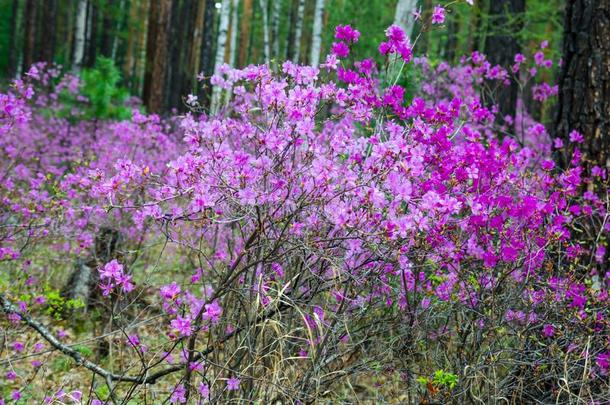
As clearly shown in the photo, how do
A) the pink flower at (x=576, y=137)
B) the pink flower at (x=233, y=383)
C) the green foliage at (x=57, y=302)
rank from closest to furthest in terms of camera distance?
1. the pink flower at (x=233, y=383)
2. the pink flower at (x=576, y=137)
3. the green foliage at (x=57, y=302)

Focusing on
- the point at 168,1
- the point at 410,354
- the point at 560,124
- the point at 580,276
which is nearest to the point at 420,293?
the point at 410,354

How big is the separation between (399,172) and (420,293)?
79 centimetres

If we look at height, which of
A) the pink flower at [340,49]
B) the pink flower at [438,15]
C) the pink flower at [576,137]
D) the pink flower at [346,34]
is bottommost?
the pink flower at [576,137]

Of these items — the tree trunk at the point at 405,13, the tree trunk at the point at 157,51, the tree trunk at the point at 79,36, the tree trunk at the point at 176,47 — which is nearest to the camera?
the tree trunk at the point at 405,13

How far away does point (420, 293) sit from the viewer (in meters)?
3.14

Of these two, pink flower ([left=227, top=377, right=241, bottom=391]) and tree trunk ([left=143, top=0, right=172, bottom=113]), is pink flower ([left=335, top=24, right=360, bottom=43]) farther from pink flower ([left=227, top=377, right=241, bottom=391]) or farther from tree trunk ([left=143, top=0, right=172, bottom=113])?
tree trunk ([left=143, top=0, right=172, bottom=113])

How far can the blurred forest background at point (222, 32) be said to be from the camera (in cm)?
1009

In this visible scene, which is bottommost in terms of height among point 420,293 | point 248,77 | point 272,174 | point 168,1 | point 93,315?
point 93,315

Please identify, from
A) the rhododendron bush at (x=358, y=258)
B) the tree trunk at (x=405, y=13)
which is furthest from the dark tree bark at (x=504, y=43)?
the rhododendron bush at (x=358, y=258)

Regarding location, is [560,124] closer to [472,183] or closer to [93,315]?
[472,183]

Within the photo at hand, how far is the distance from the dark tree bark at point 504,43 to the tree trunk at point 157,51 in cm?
657

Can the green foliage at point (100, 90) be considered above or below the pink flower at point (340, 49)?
below

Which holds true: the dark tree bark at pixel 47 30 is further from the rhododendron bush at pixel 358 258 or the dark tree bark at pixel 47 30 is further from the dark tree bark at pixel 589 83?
the dark tree bark at pixel 589 83

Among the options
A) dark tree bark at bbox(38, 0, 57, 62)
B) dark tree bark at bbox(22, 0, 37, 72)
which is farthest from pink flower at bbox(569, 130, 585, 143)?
dark tree bark at bbox(38, 0, 57, 62)
